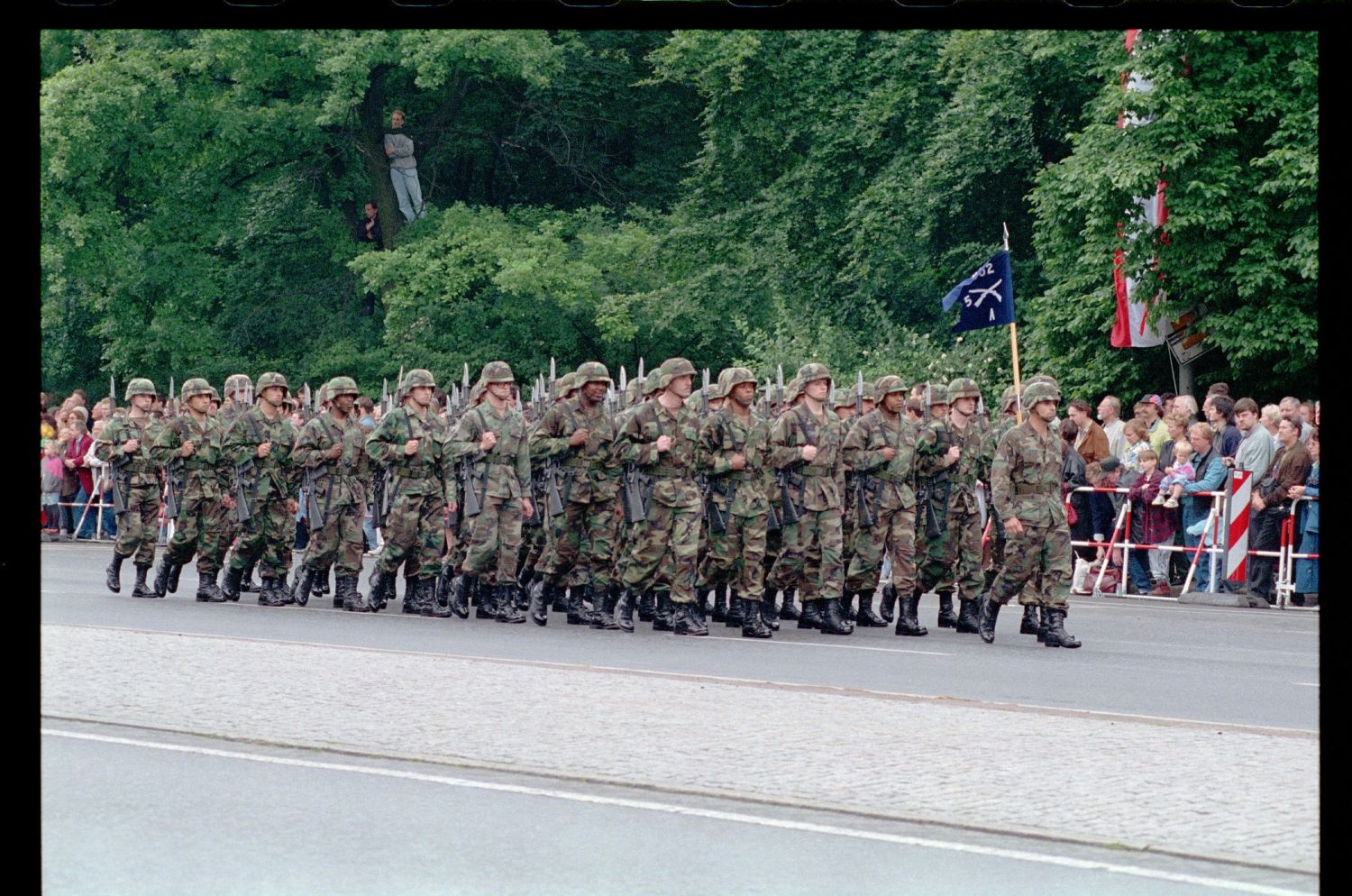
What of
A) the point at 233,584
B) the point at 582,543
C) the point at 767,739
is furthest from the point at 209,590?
the point at 767,739

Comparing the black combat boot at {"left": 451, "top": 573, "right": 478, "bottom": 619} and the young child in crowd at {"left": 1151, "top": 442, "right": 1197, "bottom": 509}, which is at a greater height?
the young child in crowd at {"left": 1151, "top": 442, "right": 1197, "bottom": 509}

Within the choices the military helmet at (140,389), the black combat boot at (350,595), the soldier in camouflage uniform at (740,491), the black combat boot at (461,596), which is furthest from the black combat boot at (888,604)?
the military helmet at (140,389)

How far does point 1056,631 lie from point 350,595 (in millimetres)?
6158

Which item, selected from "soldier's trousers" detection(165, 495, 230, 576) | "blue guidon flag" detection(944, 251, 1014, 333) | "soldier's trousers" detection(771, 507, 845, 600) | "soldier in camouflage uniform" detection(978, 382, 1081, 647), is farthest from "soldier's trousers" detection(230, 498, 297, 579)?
"blue guidon flag" detection(944, 251, 1014, 333)

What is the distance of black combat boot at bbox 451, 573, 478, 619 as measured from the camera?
17.1 metres

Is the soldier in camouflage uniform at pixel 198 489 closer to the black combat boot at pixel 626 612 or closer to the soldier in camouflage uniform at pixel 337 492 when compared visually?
the soldier in camouflage uniform at pixel 337 492

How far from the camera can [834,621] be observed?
1574 centimetres

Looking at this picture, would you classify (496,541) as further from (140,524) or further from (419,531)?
(140,524)

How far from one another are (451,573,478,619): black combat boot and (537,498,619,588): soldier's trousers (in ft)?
2.26

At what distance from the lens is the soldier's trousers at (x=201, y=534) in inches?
723

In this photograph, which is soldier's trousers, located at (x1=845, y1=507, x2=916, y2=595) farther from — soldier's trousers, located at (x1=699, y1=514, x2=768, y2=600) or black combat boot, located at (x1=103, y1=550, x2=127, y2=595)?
black combat boot, located at (x1=103, y1=550, x2=127, y2=595)

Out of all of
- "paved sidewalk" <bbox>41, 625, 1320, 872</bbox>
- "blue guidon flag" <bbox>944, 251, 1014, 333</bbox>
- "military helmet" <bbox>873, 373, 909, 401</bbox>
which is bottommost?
"paved sidewalk" <bbox>41, 625, 1320, 872</bbox>

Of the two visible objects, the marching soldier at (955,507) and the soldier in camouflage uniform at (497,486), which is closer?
the marching soldier at (955,507)
